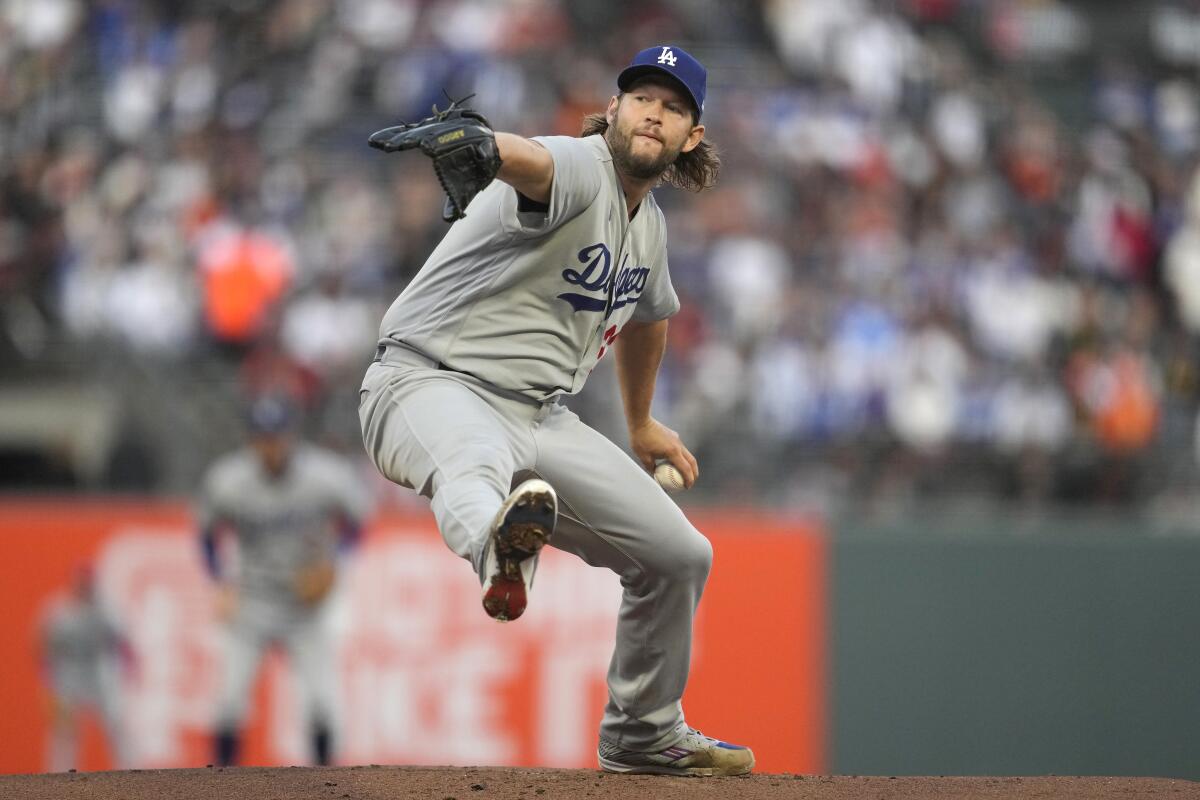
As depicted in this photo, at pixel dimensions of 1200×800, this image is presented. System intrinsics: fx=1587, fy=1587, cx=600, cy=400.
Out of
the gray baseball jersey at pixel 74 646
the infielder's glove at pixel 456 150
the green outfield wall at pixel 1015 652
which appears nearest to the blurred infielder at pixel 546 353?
the infielder's glove at pixel 456 150

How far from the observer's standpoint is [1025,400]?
11.0 m

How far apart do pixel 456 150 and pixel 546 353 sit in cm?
88

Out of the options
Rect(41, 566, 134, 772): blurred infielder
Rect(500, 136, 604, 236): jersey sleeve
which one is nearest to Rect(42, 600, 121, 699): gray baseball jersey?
Rect(41, 566, 134, 772): blurred infielder

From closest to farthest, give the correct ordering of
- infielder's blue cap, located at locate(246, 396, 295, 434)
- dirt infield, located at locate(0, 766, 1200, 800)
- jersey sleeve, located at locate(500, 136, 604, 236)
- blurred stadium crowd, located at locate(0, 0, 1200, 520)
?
jersey sleeve, located at locate(500, 136, 604, 236) < dirt infield, located at locate(0, 766, 1200, 800) < infielder's blue cap, located at locate(246, 396, 295, 434) < blurred stadium crowd, located at locate(0, 0, 1200, 520)

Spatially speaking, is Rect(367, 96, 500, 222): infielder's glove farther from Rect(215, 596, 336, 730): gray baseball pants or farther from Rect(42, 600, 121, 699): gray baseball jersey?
Rect(42, 600, 121, 699): gray baseball jersey

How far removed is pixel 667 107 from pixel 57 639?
703cm

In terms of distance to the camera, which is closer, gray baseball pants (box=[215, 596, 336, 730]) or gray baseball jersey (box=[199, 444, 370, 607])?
gray baseball pants (box=[215, 596, 336, 730])

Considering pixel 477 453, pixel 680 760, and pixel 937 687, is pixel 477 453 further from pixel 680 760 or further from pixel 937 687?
pixel 937 687

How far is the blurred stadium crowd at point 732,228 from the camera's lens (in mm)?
10492

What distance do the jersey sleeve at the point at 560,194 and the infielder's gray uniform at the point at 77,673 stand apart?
6.75 m

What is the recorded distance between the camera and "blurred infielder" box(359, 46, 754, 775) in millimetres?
3941

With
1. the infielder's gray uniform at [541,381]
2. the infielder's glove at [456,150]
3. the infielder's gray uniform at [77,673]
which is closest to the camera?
the infielder's glove at [456,150]

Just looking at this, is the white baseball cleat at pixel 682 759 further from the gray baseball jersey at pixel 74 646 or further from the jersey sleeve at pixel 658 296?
the gray baseball jersey at pixel 74 646

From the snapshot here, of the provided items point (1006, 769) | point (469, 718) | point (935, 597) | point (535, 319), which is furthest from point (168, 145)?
point (535, 319)
